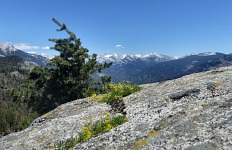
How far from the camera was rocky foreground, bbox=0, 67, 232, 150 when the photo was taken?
6395mm

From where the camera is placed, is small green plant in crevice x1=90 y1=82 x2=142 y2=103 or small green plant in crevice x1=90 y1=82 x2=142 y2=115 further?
small green plant in crevice x1=90 y1=82 x2=142 y2=103

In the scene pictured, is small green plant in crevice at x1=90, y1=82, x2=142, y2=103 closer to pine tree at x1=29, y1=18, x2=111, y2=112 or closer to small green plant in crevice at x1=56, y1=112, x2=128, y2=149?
small green plant in crevice at x1=56, y1=112, x2=128, y2=149

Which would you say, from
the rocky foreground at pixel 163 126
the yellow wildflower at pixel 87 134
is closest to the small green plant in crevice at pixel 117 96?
the rocky foreground at pixel 163 126

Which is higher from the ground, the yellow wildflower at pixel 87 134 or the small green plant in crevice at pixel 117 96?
the small green plant in crevice at pixel 117 96

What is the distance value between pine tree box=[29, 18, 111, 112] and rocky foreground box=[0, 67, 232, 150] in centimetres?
2684

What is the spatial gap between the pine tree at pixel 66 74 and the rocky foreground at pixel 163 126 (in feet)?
88.0

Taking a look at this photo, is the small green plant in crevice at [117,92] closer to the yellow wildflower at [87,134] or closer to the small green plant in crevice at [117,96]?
the small green plant in crevice at [117,96]

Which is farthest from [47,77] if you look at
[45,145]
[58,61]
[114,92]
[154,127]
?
[154,127]

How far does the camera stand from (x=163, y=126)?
7562 millimetres

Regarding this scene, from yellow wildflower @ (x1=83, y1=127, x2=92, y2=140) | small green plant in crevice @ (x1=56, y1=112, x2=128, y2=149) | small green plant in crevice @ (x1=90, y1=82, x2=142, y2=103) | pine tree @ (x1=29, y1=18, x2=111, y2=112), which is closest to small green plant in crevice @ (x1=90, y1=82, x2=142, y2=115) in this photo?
small green plant in crevice @ (x1=90, y1=82, x2=142, y2=103)

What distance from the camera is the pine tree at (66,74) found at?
39406 millimetres

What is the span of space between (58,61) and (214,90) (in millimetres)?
31301

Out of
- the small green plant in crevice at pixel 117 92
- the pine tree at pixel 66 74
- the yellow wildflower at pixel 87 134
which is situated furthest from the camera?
the pine tree at pixel 66 74

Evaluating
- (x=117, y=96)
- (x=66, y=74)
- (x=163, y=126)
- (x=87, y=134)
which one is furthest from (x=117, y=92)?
(x=66, y=74)
